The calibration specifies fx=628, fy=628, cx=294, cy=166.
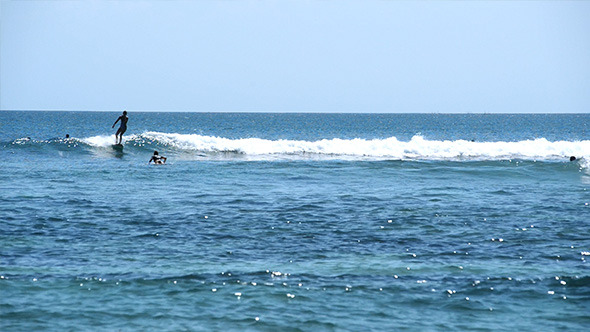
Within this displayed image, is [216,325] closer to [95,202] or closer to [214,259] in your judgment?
[214,259]

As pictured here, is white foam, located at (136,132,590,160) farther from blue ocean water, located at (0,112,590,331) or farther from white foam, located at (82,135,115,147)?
blue ocean water, located at (0,112,590,331)

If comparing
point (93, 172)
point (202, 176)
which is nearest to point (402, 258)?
point (202, 176)

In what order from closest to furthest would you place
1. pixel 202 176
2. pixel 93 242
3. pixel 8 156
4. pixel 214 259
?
pixel 214 259 < pixel 93 242 < pixel 202 176 < pixel 8 156

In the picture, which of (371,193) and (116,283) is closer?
(116,283)

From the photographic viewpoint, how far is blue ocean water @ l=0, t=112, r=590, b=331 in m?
9.11

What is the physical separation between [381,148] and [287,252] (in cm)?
3003

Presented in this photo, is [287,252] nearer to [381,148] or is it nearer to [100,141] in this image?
[100,141]

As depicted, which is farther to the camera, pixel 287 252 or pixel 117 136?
pixel 117 136

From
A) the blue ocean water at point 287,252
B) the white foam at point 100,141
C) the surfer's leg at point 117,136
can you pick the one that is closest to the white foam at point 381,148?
the white foam at point 100,141

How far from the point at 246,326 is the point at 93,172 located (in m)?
19.7

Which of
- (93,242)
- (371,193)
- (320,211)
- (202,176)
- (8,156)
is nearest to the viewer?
(93,242)

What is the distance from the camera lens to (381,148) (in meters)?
42.1

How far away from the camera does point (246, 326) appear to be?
861 cm

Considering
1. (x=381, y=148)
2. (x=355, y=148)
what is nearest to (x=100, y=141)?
(x=355, y=148)
